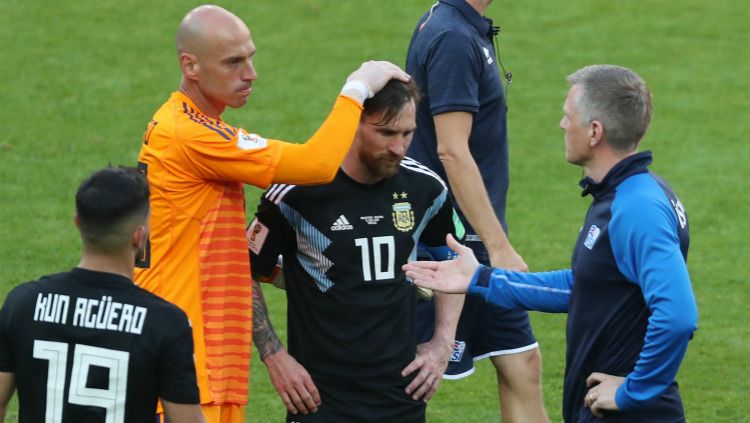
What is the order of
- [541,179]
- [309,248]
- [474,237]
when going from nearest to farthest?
[309,248]
[474,237]
[541,179]

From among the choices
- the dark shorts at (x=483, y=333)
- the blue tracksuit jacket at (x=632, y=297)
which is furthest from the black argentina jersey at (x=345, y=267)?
the dark shorts at (x=483, y=333)

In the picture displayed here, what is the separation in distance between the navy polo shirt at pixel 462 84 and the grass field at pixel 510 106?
2.14 meters

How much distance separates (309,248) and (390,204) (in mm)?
370

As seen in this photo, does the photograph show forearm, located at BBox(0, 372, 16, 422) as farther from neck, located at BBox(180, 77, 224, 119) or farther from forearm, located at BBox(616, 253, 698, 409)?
forearm, located at BBox(616, 253, 698, 409)

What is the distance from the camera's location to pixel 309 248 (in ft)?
18.1

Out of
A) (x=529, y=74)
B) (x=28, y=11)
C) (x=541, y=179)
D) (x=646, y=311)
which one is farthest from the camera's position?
(x=28, y=11)

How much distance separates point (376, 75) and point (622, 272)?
4.05 feet

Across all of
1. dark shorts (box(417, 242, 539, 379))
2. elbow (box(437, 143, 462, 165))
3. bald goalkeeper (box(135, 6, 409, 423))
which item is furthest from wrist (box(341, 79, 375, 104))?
dark shorts (box(417, 242, 539, 379))

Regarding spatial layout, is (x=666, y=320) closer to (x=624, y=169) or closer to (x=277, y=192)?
(x=624, y=169)

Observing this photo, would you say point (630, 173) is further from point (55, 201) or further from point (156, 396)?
point (55, 201)

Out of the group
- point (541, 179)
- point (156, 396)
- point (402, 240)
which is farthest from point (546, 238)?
point (156, 396)

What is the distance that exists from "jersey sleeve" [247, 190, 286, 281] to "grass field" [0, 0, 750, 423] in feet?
9.30

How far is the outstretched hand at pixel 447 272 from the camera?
17.7ft

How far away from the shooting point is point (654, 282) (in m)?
4.71
